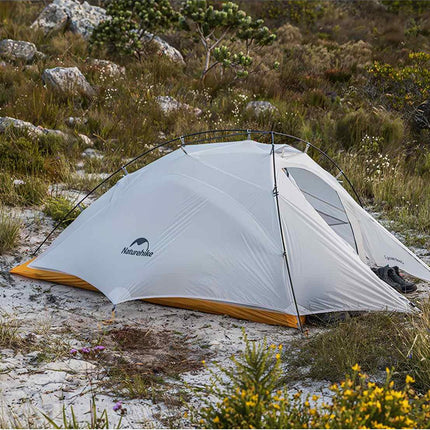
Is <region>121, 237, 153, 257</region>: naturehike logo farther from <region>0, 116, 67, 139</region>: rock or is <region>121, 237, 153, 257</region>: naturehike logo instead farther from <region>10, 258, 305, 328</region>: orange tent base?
<region>0, 116, 67, 139</region>: rock

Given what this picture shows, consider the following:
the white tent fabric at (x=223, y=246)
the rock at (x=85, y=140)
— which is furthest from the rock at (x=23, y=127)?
the white tent fabric at (x=223, y=246)

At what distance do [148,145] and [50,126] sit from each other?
1.54 m

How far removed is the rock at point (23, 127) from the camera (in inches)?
340

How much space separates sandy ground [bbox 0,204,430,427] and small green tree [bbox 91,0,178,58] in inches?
296

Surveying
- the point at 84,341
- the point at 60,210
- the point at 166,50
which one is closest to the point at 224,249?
the point at 84,341

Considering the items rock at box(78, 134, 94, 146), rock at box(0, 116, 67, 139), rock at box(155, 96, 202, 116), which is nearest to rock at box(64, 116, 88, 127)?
rock at box(78, 134, 94, 146)

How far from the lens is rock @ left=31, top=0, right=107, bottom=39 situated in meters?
14.4

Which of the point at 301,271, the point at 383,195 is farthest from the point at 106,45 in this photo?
the point at 301,271

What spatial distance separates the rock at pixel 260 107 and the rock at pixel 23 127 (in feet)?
11.3

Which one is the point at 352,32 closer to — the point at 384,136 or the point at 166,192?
the point at 384,136

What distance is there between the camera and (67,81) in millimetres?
10672

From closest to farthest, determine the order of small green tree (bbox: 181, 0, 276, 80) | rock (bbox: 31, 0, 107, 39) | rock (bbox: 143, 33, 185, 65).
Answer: small green tree (bbox: 181, 0, 276, 80) → rock (bbox: 143, 33, 185, 65) → rock (bbox: 31, 0, 107, 39)

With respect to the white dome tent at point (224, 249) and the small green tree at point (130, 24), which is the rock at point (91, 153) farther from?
the small green tree at point (130, 24)

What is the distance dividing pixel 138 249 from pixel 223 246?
0.74m
